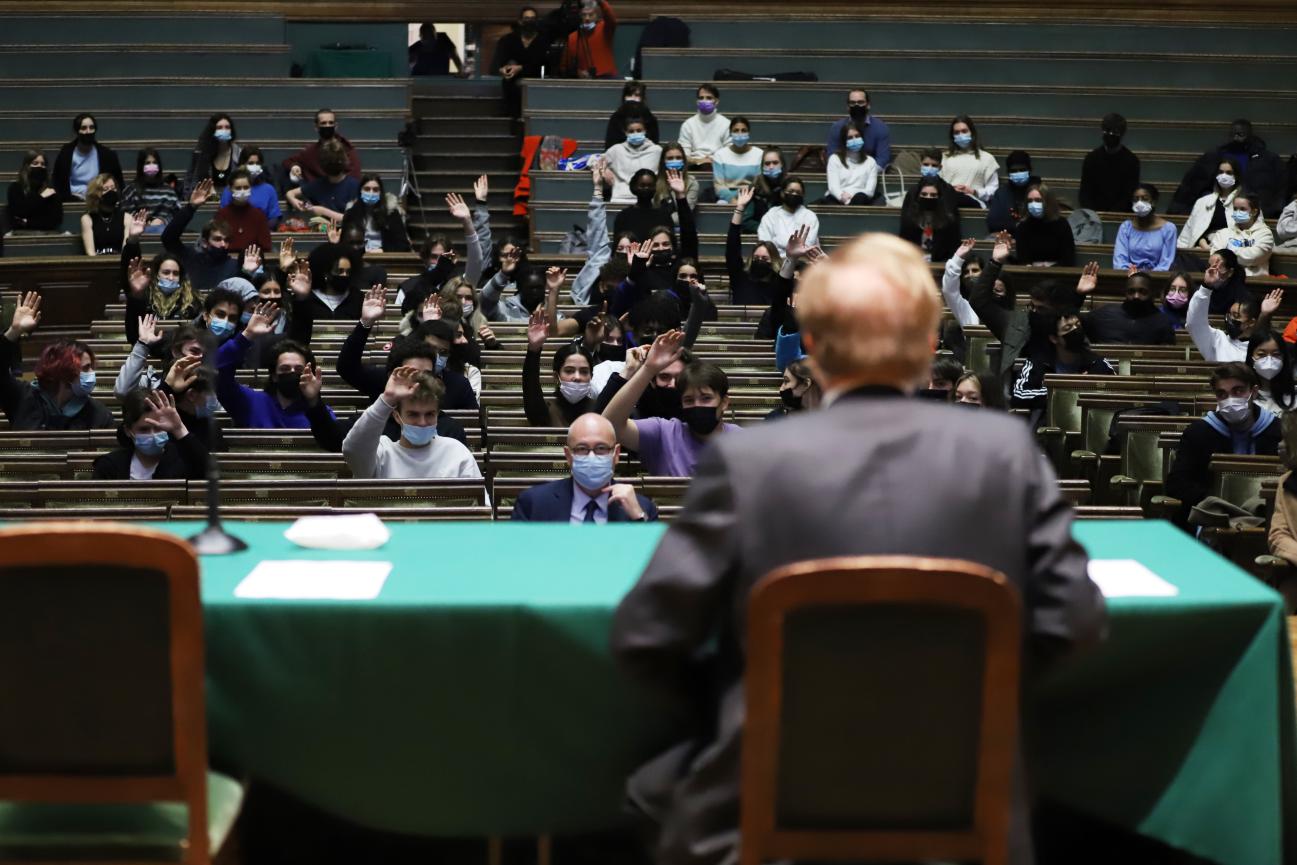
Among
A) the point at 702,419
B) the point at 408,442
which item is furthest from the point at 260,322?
the point at 702,419

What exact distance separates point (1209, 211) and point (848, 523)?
11176 millimetres

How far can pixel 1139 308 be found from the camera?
10.0 m

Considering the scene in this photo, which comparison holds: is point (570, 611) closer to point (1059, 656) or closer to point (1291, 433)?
point (1059, 656)

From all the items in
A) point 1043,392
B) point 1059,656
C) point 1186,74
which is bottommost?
point 1043,392

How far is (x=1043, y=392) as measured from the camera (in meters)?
8.88

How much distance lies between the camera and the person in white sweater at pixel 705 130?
13453mm

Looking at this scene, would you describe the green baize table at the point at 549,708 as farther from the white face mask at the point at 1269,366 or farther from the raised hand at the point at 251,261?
the raised hand at the point at 251,261

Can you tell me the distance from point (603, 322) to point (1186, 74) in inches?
343

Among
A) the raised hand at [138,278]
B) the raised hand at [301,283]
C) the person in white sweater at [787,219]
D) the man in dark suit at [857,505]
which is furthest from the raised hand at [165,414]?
the person in white sweater at [787,219]

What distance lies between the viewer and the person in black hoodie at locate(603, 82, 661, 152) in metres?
13.0

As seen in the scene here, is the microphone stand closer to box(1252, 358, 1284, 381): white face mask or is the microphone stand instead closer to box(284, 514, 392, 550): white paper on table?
box(284, 514, 392, 550): white paper on table

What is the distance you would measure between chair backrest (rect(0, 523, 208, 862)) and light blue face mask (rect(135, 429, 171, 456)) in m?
3.99

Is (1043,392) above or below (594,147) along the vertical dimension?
below

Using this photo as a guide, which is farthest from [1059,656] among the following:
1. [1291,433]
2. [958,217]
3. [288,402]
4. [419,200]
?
[419,200]
